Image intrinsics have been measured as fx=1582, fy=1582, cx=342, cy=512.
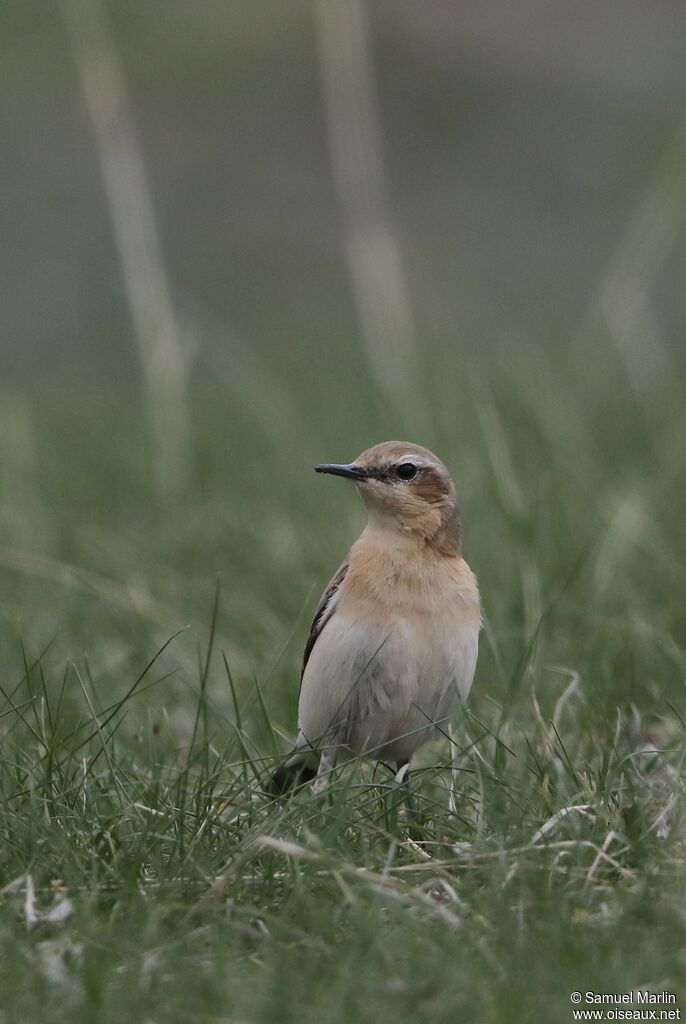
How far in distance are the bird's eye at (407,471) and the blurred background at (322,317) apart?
66 centimetres

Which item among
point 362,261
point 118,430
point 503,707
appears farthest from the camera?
point 118,430

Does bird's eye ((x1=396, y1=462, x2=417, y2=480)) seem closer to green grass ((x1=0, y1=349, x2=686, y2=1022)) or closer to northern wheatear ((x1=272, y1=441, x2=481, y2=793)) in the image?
northern wheatear ((x1=272, y1=441, x2=481, y2=793))

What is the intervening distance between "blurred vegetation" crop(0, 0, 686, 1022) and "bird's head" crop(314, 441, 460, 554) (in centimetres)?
53

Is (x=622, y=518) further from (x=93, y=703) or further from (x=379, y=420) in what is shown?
(x=379, y=420)

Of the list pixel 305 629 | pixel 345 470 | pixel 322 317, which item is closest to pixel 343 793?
pixel 345 470

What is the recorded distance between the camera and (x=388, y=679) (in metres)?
5.56

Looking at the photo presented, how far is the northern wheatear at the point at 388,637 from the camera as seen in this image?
555 cm

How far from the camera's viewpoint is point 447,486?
6176 millimetres

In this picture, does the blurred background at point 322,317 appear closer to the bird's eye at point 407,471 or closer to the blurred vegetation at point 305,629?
the blurred vegetation at point 305,629

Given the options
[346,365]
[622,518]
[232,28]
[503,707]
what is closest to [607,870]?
[503,707]

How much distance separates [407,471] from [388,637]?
779 millimetres

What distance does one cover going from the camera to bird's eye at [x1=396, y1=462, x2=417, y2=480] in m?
6.02

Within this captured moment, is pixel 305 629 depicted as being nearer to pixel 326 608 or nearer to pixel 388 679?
pixel 326 608

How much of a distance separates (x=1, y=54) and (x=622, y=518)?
26.7m
